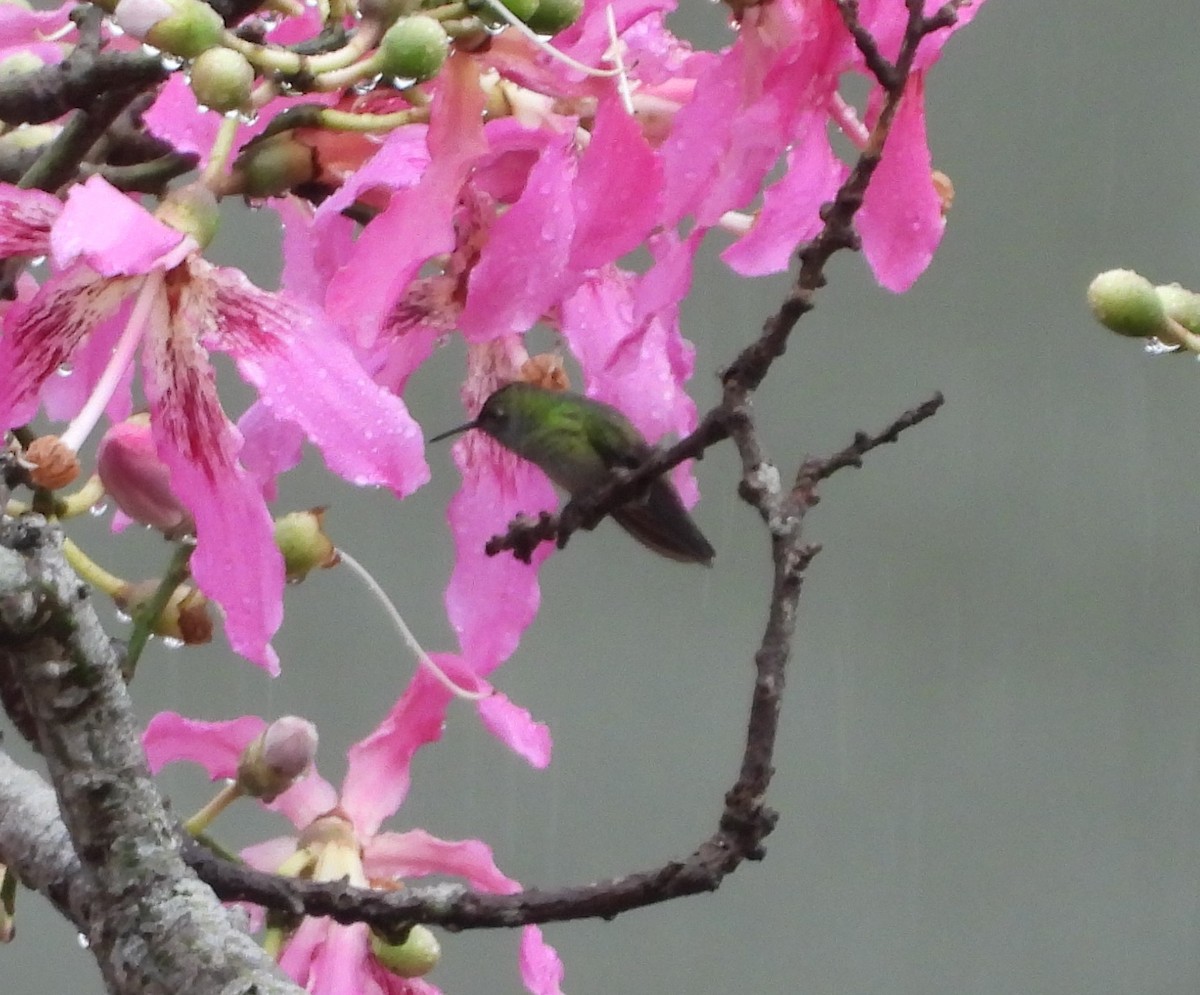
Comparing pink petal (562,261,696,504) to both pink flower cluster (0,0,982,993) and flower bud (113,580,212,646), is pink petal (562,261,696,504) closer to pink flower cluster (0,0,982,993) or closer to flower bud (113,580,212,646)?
pink flower cluster (0,0,982,993)

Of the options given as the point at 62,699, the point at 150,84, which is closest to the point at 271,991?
the point at 62,699

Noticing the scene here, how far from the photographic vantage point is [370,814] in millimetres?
443

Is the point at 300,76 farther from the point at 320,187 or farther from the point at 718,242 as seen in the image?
the point at 718,242

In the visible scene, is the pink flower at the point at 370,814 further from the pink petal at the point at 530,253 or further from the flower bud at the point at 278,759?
the pink petal at the point at 530,253

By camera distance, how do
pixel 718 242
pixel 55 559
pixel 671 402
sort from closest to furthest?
pixel 55 559 → pixel 671 402 → pixel 718 242

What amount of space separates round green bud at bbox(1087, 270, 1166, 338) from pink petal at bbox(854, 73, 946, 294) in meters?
0.04

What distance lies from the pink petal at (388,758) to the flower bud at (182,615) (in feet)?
0.20

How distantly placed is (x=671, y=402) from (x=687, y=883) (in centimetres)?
13

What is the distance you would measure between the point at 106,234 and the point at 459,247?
3.2 inches

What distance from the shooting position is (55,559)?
9.9 inches

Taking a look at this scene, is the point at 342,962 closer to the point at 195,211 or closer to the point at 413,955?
the point at 413,955

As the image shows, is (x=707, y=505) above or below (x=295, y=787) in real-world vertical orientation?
below

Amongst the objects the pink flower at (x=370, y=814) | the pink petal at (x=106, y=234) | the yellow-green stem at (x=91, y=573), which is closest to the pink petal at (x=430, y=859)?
the pink flower at (x=370, y=814)

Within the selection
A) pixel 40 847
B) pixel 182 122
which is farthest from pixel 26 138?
pixel 40 847
